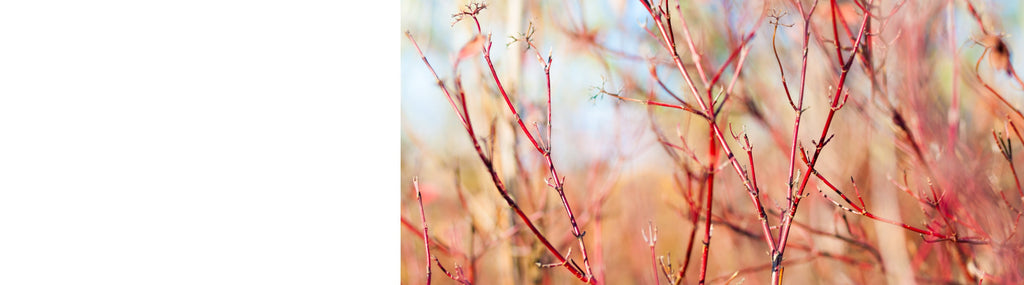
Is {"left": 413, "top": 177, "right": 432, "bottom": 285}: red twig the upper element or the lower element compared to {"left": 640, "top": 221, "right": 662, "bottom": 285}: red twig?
upper

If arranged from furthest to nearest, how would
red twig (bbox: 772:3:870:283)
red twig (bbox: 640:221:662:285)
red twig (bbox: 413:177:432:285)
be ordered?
1. red twig (bbox: 413:177:432:285)
2. red twig (bbox: 640:221:662:285)
3. red twig (bbox: 772:3:870:283)

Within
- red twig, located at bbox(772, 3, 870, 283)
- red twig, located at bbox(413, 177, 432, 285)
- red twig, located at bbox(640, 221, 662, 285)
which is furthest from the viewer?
red twig, located at bbox(413, 177, 432, 285)

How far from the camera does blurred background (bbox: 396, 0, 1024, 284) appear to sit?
1126mm

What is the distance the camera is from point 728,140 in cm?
121

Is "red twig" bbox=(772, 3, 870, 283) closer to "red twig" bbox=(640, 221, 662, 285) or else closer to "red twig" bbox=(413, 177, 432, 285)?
"red twig" bbox=(640, 221, 662, 285)

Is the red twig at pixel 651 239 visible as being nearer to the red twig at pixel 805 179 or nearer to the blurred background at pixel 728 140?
the blurred background at pixel 728 140

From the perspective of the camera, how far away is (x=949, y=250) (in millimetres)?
1138

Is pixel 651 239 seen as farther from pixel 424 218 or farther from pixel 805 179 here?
pixel 424 218

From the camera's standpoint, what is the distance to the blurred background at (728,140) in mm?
1126

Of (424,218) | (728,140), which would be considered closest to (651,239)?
(728,140)

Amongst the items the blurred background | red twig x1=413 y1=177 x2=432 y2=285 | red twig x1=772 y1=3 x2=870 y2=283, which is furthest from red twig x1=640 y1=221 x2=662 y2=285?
red twig x1=413 y1=177 x2=432 y2=285

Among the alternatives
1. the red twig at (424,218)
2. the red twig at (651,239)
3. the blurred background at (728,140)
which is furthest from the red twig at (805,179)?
the red twig at (424,218)
